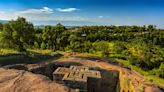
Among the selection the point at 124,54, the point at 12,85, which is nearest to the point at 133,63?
the point at 124,54

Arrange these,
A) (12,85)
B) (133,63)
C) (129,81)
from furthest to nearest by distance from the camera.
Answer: (133,63) → (129,81) → (12,85)

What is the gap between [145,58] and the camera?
3600cm

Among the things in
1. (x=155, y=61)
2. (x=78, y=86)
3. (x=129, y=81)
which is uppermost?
(x=78, y=86)

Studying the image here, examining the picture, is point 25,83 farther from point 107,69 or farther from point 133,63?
point 133,63

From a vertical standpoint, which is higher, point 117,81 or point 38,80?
point 38,80

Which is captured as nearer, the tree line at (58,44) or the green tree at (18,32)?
the green tree at (18,32)

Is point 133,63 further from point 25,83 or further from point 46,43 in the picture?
point 25,83

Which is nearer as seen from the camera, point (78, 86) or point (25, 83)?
point (25, 83)

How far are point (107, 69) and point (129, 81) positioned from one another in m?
3.67

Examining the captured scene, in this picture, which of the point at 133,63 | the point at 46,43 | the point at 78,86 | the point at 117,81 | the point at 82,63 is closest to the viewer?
the point at 78,86

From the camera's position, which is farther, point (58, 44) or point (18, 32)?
point (58, 44)

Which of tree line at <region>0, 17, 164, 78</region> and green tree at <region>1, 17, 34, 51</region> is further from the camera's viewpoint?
tree line at <region>0, 17, 164, 78</region>

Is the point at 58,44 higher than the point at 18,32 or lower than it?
lower

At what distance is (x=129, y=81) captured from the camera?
16234mm
